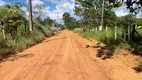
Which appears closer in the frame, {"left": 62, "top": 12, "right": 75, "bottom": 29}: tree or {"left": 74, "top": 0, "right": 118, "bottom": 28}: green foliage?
{"left": 74, "top": 0, "right": 118, "bottom": 28}: green foliage

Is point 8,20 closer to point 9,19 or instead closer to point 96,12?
point 9,19

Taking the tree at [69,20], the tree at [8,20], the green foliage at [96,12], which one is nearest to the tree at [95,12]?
the green foliage at [96,12]

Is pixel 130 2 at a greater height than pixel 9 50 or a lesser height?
greater

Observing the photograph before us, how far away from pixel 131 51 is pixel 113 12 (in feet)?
118

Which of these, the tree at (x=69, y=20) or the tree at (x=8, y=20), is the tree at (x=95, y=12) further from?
the tree at (x=69, y=20)

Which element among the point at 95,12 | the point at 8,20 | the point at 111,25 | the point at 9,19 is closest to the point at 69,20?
the point at 95,12

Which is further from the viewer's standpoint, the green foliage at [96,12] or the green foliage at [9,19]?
the green foliage at [96,12]


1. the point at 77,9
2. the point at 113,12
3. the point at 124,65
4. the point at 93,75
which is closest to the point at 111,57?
the point at 124,65

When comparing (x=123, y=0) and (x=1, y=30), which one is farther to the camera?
(x=1, y=30)

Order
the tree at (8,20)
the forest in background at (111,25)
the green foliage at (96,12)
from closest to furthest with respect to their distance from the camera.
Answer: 1. the forest in background at (111,25)
2. the tree at (8,20)
3. the green foliage at (96,12)

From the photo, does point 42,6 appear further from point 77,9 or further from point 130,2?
point 130,2

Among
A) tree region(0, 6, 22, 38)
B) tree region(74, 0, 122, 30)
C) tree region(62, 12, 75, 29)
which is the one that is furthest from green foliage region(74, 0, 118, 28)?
tree region(62, 12, 75, 29)

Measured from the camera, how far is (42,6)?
192 ft

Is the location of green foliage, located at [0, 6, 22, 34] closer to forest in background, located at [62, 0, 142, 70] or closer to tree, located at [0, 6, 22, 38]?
tree, located at [0, 6, 22, 38]
